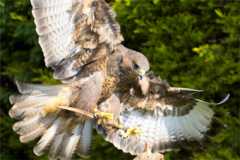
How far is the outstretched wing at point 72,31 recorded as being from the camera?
3.99 metres

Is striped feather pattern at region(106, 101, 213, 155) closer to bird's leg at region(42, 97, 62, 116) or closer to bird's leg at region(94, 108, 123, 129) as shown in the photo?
bird's leg at region(94, 108, 123, 129)

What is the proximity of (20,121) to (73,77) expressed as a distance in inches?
14.4

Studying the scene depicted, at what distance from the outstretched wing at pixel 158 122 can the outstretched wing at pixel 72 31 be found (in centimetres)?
36

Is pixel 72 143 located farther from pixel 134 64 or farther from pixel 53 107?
pixel 134 64

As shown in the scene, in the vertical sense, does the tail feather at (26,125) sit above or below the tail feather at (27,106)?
below

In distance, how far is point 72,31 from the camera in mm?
4094

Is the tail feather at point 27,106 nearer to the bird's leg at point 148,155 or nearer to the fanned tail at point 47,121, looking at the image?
the fanned tail at point 47,121

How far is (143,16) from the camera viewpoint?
5.28 m

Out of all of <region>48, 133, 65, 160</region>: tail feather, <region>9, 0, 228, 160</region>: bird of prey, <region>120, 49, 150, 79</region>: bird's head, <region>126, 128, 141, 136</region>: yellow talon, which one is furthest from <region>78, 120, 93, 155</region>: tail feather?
<region>120, 49, 150, 79</region>: bird's head

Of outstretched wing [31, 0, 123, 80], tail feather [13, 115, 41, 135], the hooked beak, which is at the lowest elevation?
tail feather [13, 115, 41, 135]

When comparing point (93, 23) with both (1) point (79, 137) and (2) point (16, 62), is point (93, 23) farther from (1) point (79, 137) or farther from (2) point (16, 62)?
(2) point (16, 62)

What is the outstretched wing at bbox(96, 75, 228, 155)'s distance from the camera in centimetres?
441

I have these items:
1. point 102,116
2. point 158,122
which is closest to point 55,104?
point 102,116

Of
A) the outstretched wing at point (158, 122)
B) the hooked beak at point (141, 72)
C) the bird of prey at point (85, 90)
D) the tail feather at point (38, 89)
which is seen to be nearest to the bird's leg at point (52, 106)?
the bird of prey at point (85, 90)
